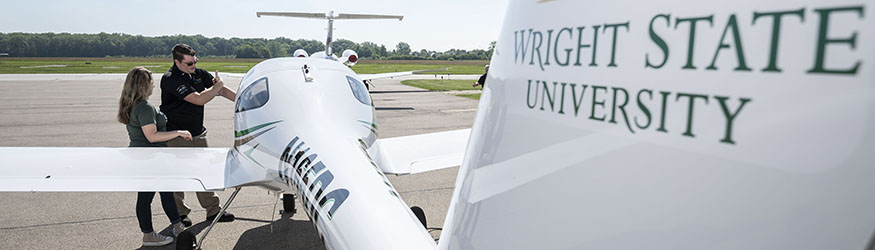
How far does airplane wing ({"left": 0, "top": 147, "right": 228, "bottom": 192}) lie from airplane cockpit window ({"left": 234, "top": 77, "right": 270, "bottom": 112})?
63 centimetres

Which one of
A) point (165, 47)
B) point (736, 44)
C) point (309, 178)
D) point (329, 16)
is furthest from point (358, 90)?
point (165, 47)

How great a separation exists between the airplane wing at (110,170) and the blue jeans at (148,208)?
1.30ft

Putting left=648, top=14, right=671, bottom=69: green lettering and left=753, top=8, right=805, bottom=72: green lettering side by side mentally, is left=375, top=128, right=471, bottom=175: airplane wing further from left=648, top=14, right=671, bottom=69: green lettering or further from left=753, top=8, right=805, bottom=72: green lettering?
left=753, top=8, right=805, bottom=72: green lettering

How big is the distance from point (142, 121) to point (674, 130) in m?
4.85

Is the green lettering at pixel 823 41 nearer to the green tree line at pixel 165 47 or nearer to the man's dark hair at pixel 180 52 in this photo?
the man's dark hair at pixel 180 52

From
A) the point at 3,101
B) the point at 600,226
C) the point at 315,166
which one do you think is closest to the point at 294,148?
the point at 315,166

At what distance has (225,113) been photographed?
17016 millimetres

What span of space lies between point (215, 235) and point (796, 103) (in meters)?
5.77

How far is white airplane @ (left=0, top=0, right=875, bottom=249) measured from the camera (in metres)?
0.59

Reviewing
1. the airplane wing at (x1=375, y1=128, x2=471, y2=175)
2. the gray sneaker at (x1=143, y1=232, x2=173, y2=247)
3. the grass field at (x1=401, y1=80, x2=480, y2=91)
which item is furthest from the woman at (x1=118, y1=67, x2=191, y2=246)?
the grass field at (x1=401, y1=80, x2=480, y2=91)

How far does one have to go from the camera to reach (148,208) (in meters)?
4.93

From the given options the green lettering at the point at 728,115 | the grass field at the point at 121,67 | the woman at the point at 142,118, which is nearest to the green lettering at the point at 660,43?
the green lettering at the point at 728,115

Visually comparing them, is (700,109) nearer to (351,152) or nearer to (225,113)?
(351,152)

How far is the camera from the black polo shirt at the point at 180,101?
5152 millimetres
